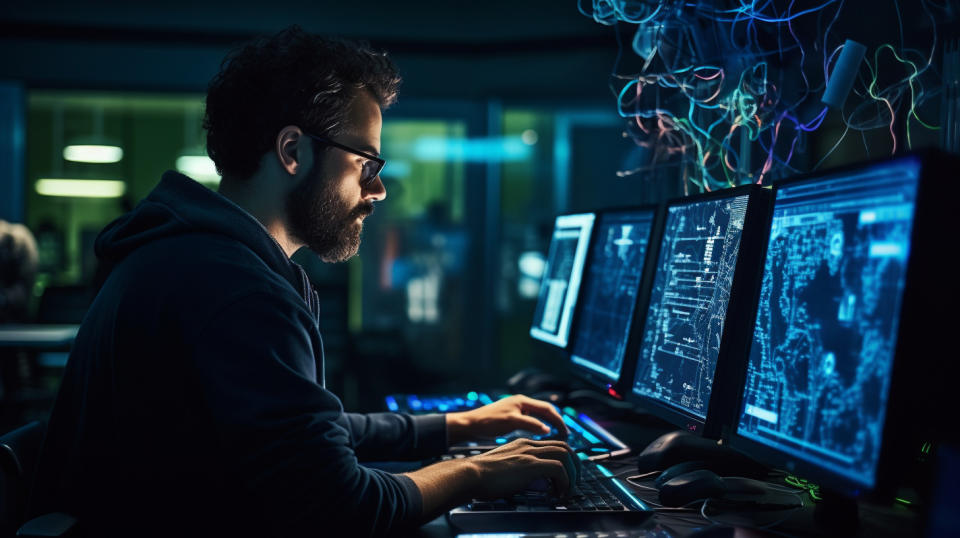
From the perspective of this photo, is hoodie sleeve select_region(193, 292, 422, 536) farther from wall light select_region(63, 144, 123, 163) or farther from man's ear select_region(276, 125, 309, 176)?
wall light select_region(63, 144, 123, 163)

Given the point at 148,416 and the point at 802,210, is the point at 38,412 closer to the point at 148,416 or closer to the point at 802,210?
the point at 148,416

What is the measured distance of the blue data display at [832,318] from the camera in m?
0.82

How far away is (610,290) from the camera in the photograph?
1.77 metres

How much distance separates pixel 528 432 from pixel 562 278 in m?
0.65

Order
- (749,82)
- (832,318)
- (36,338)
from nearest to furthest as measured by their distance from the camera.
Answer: (832,318), (749,82), (36,338)

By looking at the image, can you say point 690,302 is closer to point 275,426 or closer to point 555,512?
point 555,512

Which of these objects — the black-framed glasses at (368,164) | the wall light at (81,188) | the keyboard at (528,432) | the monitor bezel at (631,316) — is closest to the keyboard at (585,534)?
the keyboard at (528,432)

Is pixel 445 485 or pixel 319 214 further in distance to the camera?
pixel 319 214

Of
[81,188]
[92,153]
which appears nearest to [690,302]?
[92,153]

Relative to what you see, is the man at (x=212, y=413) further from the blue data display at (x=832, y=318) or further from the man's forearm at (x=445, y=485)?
the blue data display at (x=832, y=318)

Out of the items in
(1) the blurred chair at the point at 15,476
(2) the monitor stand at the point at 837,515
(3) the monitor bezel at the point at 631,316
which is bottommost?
(1) the blurred chair at the point at 15,476

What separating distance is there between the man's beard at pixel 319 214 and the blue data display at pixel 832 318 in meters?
0.72

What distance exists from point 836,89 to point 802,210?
0.51 metres

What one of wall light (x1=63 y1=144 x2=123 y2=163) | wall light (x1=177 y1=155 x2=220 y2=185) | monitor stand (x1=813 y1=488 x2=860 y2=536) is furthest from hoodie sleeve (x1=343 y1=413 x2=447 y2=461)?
wall light (x1=63 y1=144 x2=123 y2=163)
